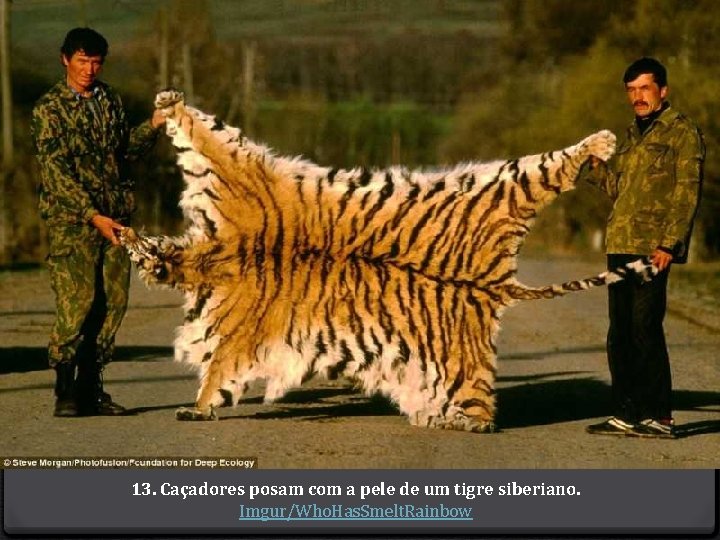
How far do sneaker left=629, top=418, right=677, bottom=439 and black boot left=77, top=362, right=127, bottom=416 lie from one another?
9.84 ft

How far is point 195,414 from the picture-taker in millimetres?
9523

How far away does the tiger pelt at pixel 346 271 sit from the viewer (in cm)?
923

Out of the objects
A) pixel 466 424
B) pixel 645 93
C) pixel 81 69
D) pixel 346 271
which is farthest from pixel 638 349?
pixel 81 69

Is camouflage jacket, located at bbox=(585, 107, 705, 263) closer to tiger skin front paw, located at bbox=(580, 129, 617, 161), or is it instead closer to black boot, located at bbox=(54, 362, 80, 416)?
tiger skin front paw, located at bbox=(580, 129, 617, 161)

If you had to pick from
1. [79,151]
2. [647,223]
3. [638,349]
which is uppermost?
[79,151]

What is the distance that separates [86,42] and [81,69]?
0.20 meters

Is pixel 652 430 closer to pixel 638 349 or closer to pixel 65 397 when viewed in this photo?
pixel 638 349

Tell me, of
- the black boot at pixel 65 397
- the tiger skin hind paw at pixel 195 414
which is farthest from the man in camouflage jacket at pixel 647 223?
the black boot at pixel 65 397

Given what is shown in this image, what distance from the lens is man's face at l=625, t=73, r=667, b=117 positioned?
A: 29.5ft

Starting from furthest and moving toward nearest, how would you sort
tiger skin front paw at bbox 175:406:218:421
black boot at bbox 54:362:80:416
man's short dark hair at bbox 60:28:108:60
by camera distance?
1. black boot at bbox 54:362:80:416
2. tiger skin front paw at bbox 175:406:218:421
3. man's short dark hair at bbox 60:28:108:60

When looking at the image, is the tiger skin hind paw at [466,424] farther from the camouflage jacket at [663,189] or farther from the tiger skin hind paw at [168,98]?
the tiger skin hind paw at [168,98]

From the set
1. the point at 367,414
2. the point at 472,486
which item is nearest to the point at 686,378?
the point at 367,414

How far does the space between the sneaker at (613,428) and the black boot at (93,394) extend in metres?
2.77

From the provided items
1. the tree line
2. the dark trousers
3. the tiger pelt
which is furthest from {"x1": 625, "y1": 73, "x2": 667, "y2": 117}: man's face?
the tree line
